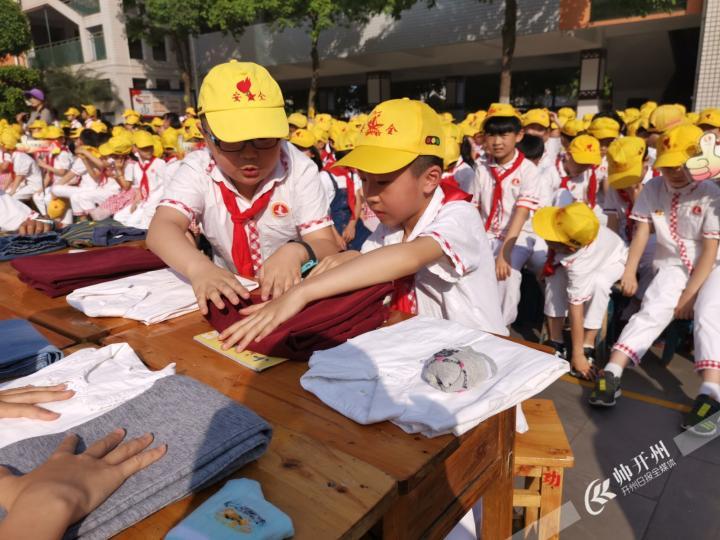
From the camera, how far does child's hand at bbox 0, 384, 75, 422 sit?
1045mm

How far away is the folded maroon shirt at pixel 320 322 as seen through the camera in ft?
4.46

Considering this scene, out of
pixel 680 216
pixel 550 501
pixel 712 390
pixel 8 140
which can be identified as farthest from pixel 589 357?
pixel 8 140

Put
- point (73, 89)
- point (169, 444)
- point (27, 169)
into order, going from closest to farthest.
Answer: point (169, 444), point (27, 169), point (73, 89)

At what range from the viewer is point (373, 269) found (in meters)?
1.58

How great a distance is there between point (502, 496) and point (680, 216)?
2.87 m

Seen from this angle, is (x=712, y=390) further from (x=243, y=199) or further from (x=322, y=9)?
(x=322, y=9)

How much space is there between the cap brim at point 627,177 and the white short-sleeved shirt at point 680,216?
347mm

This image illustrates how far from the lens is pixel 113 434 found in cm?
94

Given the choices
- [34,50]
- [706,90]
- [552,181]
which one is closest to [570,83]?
[706,90]

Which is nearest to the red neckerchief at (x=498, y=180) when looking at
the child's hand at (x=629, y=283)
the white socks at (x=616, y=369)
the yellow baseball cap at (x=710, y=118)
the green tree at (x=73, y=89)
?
the child's hand at (x=629, y=283)

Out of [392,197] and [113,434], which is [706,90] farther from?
[113,434]

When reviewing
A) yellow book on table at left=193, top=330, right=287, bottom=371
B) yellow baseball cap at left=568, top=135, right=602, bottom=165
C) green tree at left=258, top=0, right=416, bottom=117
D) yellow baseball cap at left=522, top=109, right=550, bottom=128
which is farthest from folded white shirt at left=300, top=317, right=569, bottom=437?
green tree at left=258, top=0, right=416, bottom=117

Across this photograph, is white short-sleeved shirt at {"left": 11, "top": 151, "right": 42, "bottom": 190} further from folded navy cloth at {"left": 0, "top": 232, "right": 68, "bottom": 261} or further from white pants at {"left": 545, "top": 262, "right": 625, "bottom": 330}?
white pants at {"left": 545, "top": 262, "right": 625, "bottom": 330}

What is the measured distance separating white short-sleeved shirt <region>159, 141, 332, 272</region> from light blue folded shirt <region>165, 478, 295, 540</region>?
1.49 m
